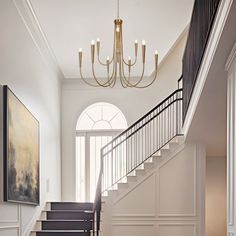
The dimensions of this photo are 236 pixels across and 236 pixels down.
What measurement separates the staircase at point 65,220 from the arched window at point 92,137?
A: 79.7 inches

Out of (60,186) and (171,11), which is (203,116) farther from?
(60,186)

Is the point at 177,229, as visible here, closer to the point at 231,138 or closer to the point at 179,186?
the point at 179,186

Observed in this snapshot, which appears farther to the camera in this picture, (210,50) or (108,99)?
(108,99)

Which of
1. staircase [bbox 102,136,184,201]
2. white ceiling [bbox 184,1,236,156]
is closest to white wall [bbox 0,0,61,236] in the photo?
staircase [bbox 102,136,184,201]

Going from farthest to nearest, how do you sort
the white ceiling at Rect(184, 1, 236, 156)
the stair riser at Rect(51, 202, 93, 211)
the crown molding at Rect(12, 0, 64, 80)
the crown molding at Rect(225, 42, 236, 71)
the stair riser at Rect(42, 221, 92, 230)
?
the stair riser at Rect(51, 202, 93, 211), the stair riser at Rect(42, 221, 92, 230), the crown molding at Rect(12, 0, 64, 80), the crown molding at Rect(225, 42, 236, 71), the white ceiling at Rect(184, 1, 236, 156)

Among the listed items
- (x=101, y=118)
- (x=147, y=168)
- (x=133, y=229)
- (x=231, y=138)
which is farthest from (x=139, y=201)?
(x=231, y=138)

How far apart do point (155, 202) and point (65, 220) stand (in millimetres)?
1873

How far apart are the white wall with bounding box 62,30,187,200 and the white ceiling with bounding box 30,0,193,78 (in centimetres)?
115

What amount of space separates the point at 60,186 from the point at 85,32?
409 centimetres

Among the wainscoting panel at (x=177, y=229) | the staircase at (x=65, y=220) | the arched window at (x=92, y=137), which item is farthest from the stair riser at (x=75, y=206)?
the arched window at (x=92, y=137)

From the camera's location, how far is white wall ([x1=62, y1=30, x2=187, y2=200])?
37.5 feet

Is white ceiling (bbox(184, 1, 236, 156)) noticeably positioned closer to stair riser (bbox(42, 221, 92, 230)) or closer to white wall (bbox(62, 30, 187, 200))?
white wall (bbox(62, 30, 187, 200))

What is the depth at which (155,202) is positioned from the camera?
9.30m

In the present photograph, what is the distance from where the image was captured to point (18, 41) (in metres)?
7.07
